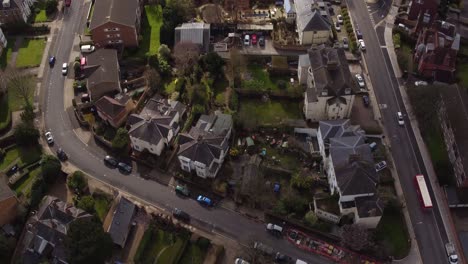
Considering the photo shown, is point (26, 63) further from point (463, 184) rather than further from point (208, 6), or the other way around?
point (463, 184)

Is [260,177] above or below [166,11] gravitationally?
below

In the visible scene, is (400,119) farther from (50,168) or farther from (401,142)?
(50,168)

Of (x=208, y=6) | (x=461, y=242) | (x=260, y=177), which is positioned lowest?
(x=461, y=242)

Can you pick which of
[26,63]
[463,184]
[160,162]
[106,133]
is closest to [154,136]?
[160,162]

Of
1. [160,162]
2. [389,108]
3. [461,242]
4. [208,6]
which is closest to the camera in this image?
[461,242]

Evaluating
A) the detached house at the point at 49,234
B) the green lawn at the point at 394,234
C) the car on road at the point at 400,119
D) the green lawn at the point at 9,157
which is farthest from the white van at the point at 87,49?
the green lawn at the point at 394,234

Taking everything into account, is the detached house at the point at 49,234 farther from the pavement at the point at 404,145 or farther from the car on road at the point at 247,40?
the pavement at the point at 404,145

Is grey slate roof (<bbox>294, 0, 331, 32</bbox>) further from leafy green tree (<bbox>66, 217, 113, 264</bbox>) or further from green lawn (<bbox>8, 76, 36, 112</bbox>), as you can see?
leafy green tree (<bbox>66, 217, 113, 264</bbox>)

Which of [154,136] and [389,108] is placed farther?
[389,108]

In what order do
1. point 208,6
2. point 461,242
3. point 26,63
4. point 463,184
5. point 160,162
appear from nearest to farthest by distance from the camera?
point 461,242 < point 463,184 < point 160,162 < point 26,63 < point 208,6
